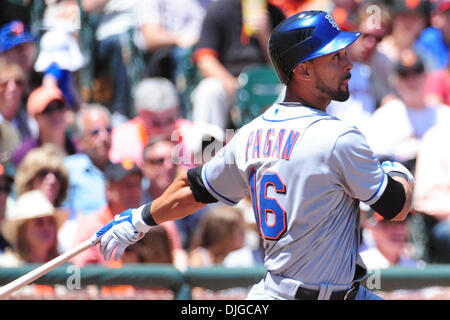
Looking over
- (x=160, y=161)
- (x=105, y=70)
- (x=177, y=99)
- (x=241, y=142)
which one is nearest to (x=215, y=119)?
(x=177, y=99)

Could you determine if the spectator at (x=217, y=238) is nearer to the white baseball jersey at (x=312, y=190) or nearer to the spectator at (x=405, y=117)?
the spectator at (x=405, y=117)

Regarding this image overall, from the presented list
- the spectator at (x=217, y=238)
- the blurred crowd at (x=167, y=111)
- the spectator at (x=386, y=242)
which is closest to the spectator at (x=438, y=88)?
the blurred crowd at (x=167, y=111)

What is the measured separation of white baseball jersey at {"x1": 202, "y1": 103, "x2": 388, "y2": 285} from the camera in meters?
3.85

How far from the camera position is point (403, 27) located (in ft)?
27.5

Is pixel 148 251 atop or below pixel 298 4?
below

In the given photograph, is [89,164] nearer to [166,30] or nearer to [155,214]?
[166,30]


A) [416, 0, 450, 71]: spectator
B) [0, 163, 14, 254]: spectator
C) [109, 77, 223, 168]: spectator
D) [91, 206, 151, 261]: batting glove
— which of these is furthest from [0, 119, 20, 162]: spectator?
[416, 0, 450, 71]: spectator

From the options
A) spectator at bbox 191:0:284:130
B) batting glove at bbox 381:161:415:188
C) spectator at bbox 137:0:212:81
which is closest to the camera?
batting glove at bbox 381:161:415:188

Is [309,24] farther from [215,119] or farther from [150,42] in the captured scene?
[150,42]

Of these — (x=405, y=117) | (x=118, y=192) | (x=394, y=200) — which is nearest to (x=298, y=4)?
(x=405, y=117)

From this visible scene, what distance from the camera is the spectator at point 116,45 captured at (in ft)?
27.6

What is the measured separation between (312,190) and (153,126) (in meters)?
3.71

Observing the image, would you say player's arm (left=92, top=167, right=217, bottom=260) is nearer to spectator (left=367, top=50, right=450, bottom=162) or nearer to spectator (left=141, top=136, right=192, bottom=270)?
spectator (left=141, top=136, right=192, bottom=270)

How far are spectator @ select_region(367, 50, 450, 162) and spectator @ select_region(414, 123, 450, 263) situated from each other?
0.24 metres
